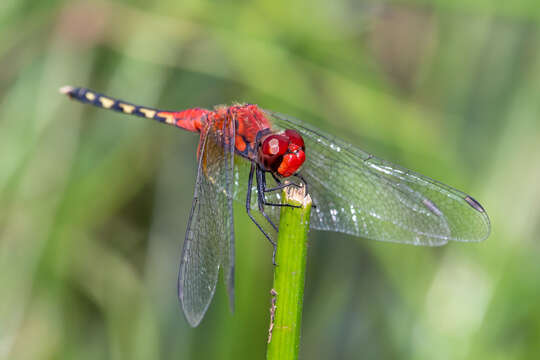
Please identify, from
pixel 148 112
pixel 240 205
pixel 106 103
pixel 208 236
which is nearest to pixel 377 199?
pixel 240 205

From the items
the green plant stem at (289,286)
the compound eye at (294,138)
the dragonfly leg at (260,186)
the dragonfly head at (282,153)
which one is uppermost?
the compound eye at (294,138)

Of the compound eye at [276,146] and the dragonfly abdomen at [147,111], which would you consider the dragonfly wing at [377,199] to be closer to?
the compound eye at [276,146]

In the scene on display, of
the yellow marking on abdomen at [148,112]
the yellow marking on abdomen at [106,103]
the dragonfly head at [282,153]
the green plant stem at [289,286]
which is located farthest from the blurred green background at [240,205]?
the green plant stem at [289,286]

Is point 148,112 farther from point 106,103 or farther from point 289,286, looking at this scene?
point 289,286

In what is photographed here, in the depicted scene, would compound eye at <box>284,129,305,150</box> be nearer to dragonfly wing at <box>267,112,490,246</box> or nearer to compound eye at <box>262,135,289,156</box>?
compound eye at <box>262,135,289,156</box>

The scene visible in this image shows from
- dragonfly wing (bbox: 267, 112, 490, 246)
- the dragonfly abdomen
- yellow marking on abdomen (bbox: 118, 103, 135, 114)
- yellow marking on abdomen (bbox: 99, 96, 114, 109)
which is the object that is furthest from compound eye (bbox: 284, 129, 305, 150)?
yellow marking on abdomen (bbox: 99, 96, 114, 109)

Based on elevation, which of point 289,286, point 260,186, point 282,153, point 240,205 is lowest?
point 289,286

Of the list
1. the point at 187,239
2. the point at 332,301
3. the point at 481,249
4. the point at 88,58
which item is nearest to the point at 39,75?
the point at 88,58
